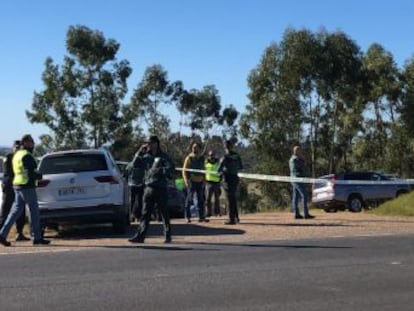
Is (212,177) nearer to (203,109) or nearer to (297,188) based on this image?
(297,188)

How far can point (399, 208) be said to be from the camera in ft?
60.0

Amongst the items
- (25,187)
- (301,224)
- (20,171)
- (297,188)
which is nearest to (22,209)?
(25,187)

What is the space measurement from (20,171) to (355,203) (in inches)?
693

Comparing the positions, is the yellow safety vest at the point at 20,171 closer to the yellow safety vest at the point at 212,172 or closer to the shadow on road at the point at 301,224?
the shadow on road at the point at 301,224

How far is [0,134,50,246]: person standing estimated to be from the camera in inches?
488

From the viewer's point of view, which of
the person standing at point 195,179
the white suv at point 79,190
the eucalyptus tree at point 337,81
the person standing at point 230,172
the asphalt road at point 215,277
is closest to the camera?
the asphalt road at point 215,277

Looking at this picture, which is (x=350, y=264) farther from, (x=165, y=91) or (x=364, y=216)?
(x=165, y=91)

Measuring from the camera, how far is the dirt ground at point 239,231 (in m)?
12.8

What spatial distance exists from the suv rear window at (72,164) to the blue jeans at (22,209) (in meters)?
1.22

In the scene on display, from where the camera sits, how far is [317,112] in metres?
39.5

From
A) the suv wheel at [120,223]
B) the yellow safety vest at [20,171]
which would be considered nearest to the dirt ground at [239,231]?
the suv wheel at [120,223]

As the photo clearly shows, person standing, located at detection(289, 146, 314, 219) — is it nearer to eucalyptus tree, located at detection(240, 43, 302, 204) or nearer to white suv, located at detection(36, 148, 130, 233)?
white suv, located at detection(36, 148, 130, 233)

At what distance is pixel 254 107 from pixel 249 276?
30729mm

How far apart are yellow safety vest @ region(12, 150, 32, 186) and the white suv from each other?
40.4 inches
